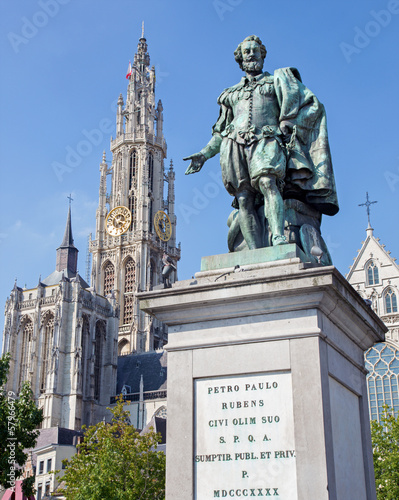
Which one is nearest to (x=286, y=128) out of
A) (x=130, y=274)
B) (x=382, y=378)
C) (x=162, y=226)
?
(x=382, y=378)

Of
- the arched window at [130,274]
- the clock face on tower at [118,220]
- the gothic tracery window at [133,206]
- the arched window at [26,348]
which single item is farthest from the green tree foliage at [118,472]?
the gothic tracery window at [133,206]

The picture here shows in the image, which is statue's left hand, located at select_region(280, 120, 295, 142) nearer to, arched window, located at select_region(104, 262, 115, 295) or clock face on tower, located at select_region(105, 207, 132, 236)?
arched window, located at select_region(104, 262, 115, 295)

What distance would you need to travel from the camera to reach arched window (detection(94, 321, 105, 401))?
6875cm

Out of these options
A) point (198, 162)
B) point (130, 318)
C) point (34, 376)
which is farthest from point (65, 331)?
point (198, 162)

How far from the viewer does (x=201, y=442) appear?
4.93 meters

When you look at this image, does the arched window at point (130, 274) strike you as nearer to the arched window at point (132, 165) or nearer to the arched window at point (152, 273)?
the arched window at point (152, 273)

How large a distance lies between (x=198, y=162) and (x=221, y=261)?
3.33 ft

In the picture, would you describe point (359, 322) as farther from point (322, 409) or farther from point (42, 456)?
point (42, 456)

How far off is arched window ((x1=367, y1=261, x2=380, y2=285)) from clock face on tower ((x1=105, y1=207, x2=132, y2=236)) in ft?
146

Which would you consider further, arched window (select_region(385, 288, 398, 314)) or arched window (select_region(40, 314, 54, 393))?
arched window (select_region(40, 314, 54, 393))

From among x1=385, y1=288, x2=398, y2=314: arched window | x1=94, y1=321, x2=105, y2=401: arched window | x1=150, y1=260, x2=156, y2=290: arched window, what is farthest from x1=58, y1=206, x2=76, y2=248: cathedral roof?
x1=385, y1=288, x2=398, y2=314: arched window

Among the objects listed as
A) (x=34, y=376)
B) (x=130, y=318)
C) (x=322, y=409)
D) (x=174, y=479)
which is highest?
(x=130, y=318)

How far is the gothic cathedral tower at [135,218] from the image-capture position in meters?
77.1

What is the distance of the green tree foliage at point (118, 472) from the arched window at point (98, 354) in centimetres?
4245
